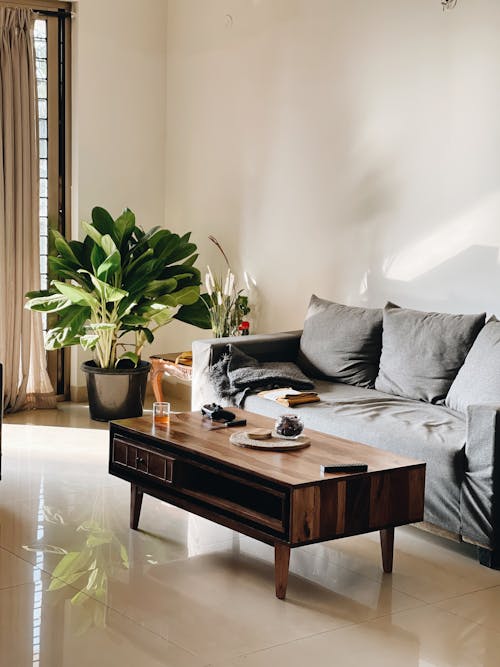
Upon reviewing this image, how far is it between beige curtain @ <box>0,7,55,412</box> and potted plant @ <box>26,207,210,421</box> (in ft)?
1.00

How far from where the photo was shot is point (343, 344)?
525cm

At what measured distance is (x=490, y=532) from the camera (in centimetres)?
383

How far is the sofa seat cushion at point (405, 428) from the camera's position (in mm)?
3982

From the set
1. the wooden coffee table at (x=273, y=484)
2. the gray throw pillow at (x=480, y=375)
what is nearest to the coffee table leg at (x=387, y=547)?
the wooden coffee table at (x=273, y=484)

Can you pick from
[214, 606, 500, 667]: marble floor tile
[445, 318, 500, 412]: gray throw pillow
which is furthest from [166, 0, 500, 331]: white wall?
[214, 606, 500, 667]: marble floor tile

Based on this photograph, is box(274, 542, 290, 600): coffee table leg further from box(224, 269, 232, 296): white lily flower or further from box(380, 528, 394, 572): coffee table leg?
box(224, 269, 232, 296): white lily flower

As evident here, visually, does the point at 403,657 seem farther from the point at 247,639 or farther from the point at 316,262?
the point at 316,262

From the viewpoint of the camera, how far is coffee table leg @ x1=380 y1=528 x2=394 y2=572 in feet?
12.3

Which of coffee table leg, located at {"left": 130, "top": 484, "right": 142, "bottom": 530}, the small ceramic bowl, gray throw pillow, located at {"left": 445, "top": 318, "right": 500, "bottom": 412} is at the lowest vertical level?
coffee table leg, located at {"left": 130, "top": 484, "right": 142, "bottom": 530}

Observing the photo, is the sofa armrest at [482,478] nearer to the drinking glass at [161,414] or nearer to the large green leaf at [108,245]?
the drinking glass at [161,414]

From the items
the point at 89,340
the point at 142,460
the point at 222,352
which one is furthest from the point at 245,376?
Answer: the point at 89,340

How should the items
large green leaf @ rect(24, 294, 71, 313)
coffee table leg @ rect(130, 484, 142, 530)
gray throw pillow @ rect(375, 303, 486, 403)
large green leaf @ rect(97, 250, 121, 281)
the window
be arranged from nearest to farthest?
1. coffee table leg @ rect(130, 484, 142, 530)
2. gray throw pillow @ rect(375, 303, 486, 403)
3. large green leaf @ rect(97, 250, 121, 281)
4. large green leaf @ rect(24, 294, 71, 313)
5. the window

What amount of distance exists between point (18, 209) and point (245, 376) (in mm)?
2257

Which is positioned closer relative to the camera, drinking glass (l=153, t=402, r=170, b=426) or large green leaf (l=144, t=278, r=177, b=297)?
drinking glass (l=153, t=402, r=170, b=426)
